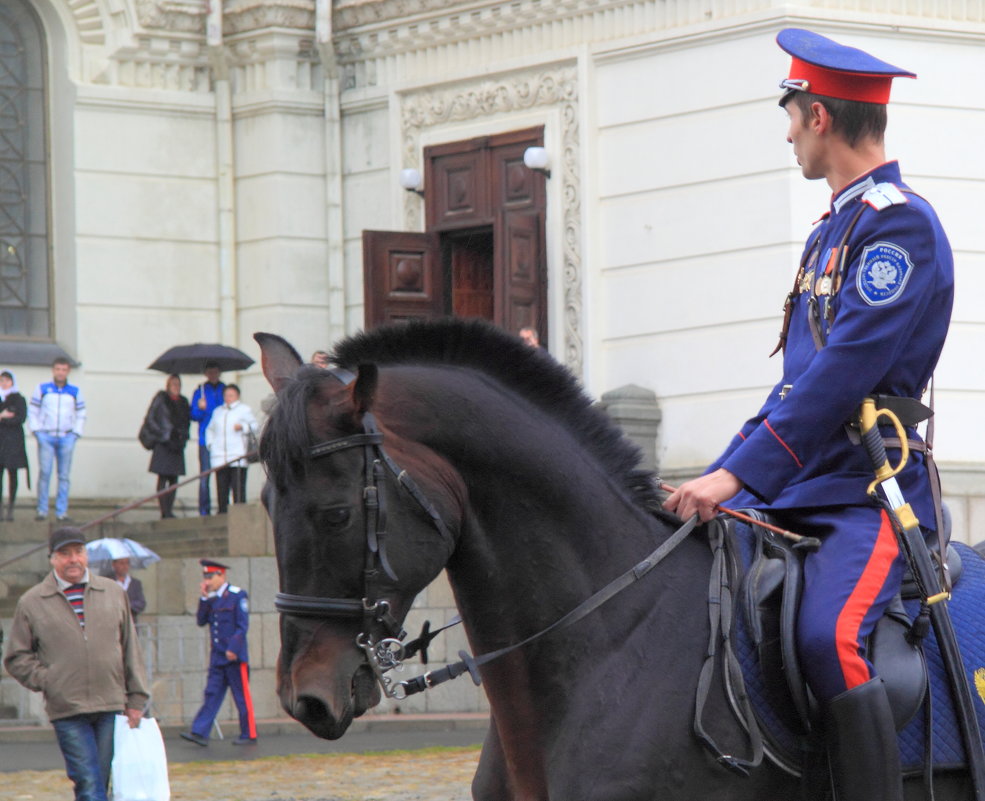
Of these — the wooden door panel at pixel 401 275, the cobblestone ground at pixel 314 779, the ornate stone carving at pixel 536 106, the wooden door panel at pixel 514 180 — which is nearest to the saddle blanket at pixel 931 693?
the cobblestone ground at pixel 314 779

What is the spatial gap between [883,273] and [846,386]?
0.30 meters

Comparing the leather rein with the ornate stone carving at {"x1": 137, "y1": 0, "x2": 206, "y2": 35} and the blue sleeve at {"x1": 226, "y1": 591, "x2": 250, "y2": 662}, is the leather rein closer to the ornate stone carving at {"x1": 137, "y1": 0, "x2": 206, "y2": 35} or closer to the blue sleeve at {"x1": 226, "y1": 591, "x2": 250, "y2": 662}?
the blue sleeve at {"x1": 226, "y1": 591, "x2": 250, "y2": 662}

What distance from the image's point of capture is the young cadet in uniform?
5.05 metres

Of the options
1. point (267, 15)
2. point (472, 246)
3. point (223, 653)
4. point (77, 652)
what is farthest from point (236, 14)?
point (77, 652)

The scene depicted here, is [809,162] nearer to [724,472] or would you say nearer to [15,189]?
[724,472]

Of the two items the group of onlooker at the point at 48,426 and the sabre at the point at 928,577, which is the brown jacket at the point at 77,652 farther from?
the group of onlooker at the point at 48,426

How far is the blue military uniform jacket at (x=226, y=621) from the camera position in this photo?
1767 centimetres

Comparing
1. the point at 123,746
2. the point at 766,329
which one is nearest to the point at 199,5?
the point at 766,329

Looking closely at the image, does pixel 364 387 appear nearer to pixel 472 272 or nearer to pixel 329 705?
pixel 329 705

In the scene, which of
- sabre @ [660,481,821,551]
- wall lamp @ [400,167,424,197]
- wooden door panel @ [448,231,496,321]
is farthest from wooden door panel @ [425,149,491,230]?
sabre @ [660,481,821,551]

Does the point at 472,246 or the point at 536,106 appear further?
the point at 472,246

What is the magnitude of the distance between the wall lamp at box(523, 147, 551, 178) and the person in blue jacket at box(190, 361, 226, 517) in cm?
418

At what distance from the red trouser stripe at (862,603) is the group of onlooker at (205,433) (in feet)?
58.4

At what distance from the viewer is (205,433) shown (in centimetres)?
2356
